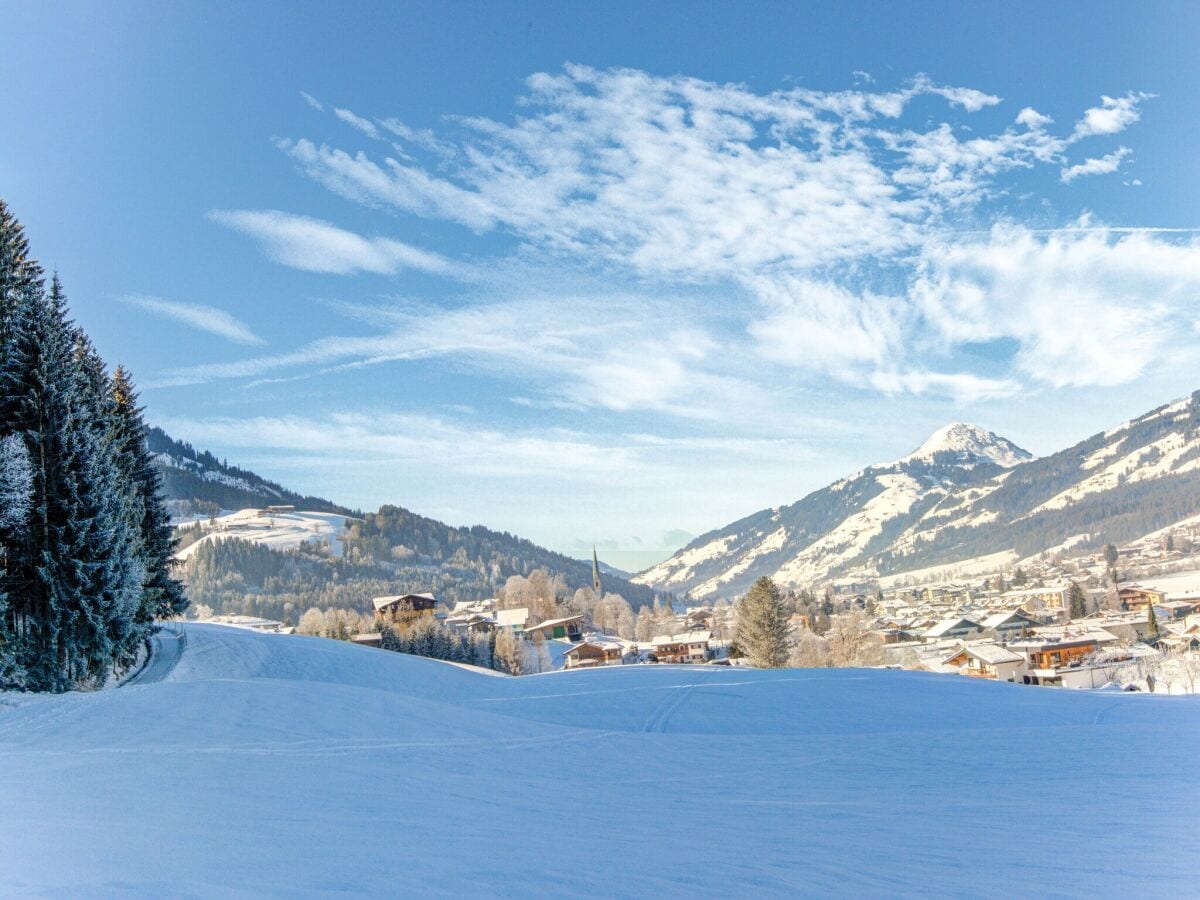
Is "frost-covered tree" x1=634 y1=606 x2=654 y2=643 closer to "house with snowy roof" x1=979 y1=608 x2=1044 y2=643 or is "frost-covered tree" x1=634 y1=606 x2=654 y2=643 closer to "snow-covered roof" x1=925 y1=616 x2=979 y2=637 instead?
"snow-covered roof" x1=925 y1=616 x2=979 y2=637

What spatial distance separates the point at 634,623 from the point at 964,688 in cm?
10802

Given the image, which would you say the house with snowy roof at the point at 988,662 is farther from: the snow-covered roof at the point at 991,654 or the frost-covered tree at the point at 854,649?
the frost-covered tree at the point at 854,649

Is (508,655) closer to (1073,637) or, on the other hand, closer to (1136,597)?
(1073,637)

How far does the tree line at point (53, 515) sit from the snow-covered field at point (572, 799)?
22.2 feet

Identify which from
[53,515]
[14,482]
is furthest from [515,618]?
[14,482]

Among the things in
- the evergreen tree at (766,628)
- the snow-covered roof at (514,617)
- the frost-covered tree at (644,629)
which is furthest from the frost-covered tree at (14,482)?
the frost-covered tree at (644,629)

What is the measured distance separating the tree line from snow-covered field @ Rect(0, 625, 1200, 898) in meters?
6.78

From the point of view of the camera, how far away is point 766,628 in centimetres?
5556

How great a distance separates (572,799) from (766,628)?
45684 millimetres

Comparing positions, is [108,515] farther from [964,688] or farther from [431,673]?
[964,688]

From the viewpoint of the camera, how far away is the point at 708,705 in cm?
2662

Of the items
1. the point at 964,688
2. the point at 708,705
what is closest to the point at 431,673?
the point at 708,705

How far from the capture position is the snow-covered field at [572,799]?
24.3ft

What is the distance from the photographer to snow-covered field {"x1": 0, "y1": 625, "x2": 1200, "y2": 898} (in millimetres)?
7418
